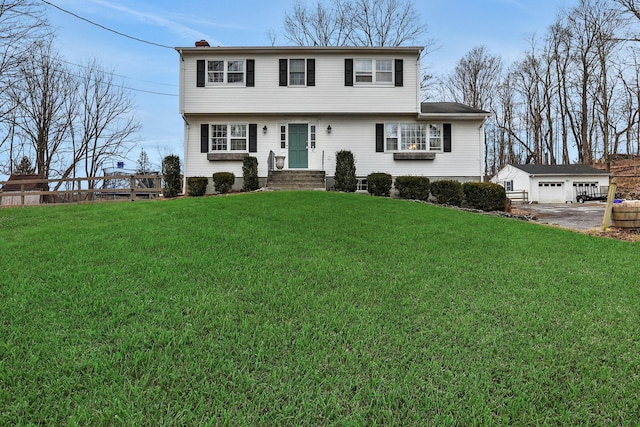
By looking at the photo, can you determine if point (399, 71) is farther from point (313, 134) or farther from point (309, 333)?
point (309, 333)

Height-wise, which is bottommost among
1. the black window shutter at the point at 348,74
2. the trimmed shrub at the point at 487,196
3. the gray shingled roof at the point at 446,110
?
the trimmed shrub at the point at 487,196

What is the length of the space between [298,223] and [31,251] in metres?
4.16

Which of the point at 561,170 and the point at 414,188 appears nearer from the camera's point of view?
the point at 414,188

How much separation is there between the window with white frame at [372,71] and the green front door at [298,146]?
307 cm

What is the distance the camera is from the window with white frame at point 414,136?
14.7 meters

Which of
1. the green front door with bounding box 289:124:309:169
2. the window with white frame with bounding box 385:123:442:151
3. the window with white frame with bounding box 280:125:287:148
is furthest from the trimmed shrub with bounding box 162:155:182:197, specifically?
the window with white frame with bounding box 385:123:442:151

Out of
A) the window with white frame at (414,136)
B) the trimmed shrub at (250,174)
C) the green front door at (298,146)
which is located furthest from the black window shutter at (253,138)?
the window with white frame at (414,136)

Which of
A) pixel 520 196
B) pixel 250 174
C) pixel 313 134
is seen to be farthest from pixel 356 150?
pixel 520 196

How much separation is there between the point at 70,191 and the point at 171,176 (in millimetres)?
3388

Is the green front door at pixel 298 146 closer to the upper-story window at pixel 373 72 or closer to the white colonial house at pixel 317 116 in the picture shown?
the white colonial house at pixel 317 116

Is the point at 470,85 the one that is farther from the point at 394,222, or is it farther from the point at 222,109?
the point at 394,222

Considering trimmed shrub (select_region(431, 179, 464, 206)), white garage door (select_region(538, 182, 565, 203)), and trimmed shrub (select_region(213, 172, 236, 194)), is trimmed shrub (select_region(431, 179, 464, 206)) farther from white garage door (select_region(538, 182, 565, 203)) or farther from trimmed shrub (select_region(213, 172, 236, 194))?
A: white garage door (select_region(538, 182, 565, 203))

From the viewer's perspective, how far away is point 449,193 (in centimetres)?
1281

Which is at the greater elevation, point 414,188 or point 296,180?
point 296,180
